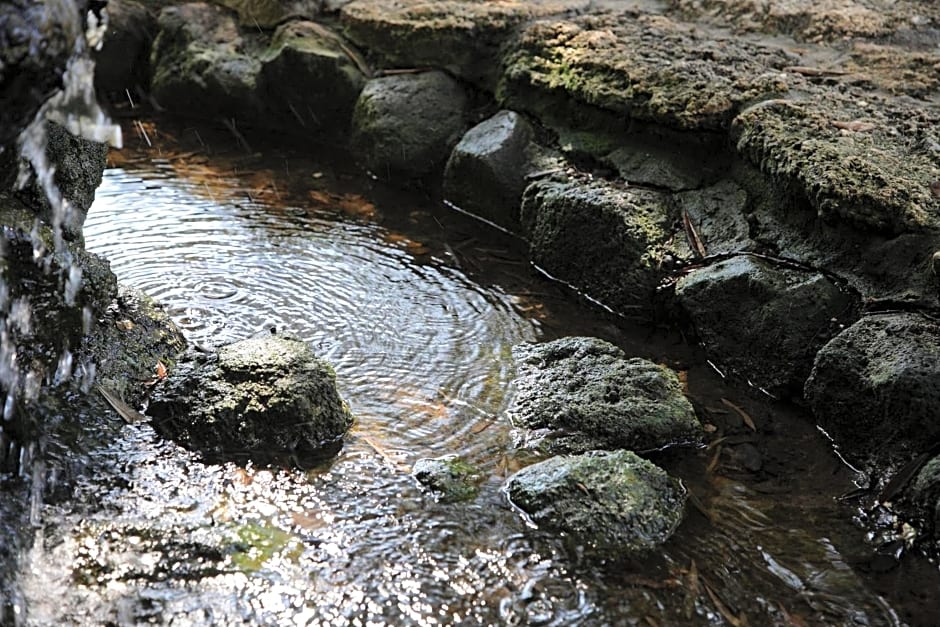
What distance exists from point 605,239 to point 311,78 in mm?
3040

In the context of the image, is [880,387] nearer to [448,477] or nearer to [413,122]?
[448,477]

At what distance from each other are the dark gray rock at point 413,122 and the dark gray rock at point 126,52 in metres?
2.58

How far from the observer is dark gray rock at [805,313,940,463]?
11.7 ft

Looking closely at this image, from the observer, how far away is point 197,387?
3656 millimetres

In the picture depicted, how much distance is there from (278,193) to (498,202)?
1.55 meters

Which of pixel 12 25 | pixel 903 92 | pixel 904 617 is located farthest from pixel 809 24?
pixel 12 25

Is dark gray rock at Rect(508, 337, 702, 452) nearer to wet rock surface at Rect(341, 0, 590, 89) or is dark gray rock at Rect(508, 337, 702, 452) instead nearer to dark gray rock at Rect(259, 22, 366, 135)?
wet rock surface at Rect(341, 0, 590, 89)

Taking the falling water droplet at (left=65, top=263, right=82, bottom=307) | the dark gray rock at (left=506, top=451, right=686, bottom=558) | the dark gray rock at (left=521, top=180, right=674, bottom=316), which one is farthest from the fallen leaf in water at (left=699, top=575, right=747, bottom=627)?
the falling water droplet at (left=65, top=263, right=82, bottom=307)

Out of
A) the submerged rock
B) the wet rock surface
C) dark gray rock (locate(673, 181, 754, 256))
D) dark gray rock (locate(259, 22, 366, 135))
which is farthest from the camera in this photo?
dark gray rock (locate(259, 22, 366, 135))

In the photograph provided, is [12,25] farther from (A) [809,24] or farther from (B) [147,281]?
(A) [809,24]

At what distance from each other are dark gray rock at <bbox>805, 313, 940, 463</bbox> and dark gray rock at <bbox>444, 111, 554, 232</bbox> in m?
2.32

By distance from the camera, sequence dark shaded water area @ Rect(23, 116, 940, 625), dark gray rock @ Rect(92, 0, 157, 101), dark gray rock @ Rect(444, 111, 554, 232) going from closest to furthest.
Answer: dark shaded water area @ Rect(23, 116, 940, 625), dark gray rock @ Rect(444, 111, 554, 232), dark gray rock @ Rect(92, 0, 157, 101)

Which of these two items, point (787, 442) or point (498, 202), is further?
point (498, 202)

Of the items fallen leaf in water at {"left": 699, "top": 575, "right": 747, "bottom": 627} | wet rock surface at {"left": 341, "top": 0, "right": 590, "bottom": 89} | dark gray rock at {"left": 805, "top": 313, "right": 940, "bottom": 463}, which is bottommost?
fallen leaf in water at {"left": 699, "top": 575, "right": 747, "bottom": 627}
